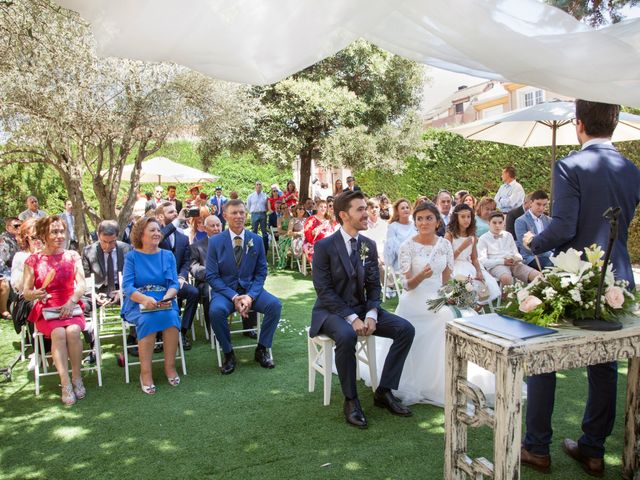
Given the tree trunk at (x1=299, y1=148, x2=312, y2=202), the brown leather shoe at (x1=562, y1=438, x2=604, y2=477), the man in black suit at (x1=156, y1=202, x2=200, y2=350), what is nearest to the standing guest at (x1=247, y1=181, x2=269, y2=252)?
the tree trunk at (x1=299, y1=148, x2=312, y2=202)

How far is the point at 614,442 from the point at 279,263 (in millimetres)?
8752

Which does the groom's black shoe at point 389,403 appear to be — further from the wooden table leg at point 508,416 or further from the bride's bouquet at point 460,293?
the wooden table leg at point 508,416

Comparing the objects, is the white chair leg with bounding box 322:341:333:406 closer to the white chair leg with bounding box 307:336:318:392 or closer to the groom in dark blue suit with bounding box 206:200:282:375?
the white chair leg with bounding box 307:336:318:392

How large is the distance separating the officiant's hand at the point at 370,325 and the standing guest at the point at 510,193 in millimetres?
5986

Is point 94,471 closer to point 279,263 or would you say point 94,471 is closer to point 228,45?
point 228,45

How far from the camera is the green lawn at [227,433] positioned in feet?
11.0

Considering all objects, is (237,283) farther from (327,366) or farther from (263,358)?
(327,366)

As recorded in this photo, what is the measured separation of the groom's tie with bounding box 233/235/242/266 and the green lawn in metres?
1.18

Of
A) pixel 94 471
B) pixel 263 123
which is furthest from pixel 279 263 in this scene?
pixel 94 471

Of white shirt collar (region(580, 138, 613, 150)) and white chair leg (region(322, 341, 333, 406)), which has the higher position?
white shirt collar (region(580, 138, 613, 150))

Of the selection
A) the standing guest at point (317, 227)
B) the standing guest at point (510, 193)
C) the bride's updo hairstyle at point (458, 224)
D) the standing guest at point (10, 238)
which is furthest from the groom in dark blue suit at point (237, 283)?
the standing guest at point (510, 193)

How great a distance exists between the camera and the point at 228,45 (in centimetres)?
195

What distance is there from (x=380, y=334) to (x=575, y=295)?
6.40 feet

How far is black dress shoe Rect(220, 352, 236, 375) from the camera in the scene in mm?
5164
